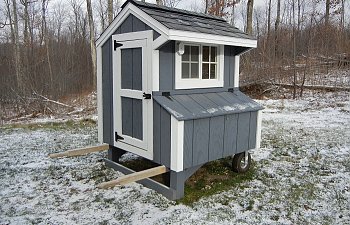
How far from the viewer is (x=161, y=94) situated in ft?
11.4

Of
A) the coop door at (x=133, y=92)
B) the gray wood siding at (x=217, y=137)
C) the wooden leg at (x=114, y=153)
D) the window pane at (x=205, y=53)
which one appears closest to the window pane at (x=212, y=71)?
the window pane at (x=205, y=53)

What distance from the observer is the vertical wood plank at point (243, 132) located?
396 cm

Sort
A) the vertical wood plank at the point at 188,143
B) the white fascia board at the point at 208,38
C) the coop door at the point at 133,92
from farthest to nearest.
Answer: the coop door at the point at 133,92 < the vertical wood plank at the point at 188,143 < the white fascia board at the point at 208,38

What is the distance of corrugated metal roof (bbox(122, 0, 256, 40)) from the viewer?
3.36m

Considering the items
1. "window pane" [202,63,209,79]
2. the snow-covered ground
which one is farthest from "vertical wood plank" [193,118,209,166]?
"window pane" [202,63,209,79]

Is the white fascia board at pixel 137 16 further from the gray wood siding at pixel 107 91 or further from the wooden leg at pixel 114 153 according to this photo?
the wooden leg at pixel 114 153

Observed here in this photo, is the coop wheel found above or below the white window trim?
below

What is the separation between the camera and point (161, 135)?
11.2 feet

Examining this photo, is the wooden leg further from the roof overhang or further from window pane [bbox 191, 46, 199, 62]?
window pane [bbox 191, 46, 199, 62]

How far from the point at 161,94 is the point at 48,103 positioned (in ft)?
28.5

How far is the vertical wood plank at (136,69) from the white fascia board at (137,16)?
38 centimetres

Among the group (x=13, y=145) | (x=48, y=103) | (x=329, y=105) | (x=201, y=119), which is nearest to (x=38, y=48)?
(x=48, y=103)

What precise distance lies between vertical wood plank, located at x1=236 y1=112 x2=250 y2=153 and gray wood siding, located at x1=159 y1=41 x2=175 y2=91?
107 centimetres

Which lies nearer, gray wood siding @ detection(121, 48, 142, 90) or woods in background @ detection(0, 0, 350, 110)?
gray wood siding @ detection(121, 48, 142, 90)
